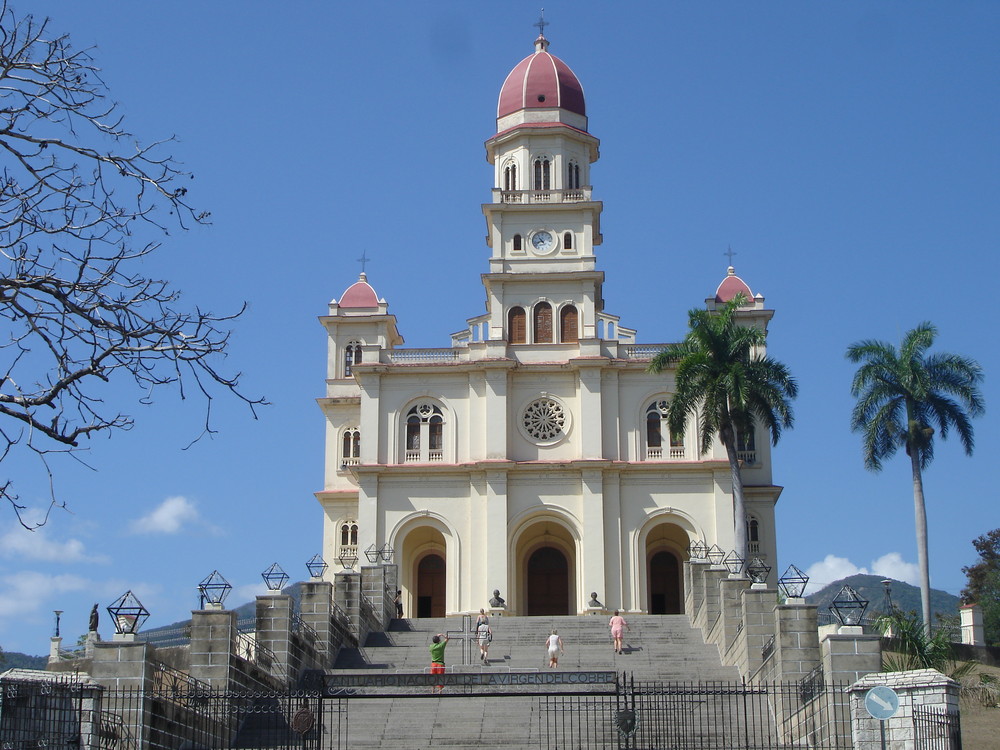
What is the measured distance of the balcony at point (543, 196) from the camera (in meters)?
52.4

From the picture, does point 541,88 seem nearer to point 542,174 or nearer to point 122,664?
point 542,174

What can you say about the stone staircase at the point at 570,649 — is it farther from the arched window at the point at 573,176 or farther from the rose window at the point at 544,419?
the arched window at the point at 573,176

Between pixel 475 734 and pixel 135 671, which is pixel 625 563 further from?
pixel 135 671

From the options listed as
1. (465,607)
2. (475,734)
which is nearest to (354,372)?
(465,607)

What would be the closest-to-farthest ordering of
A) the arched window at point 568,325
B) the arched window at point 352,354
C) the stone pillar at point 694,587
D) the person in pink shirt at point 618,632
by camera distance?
1. the person in pink shirt at point 618,632
2. the stone pillar at point 694,587
3. the arched window at point 568,325
4. the arched window at point 352,354

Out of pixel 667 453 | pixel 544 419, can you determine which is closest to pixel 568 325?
pixel 544 419

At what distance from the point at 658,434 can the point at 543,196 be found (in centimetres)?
1030

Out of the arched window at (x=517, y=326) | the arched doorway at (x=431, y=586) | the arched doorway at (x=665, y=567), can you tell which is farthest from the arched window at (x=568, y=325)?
the arched doorway at (x=431, y=586)

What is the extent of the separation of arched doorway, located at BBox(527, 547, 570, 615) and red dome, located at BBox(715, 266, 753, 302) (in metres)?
12.3

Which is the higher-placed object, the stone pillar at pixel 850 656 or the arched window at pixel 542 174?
the arched window at pixel 542 174

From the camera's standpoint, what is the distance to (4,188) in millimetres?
12039

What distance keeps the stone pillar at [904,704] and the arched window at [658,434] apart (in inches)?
1129

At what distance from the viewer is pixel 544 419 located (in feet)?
163

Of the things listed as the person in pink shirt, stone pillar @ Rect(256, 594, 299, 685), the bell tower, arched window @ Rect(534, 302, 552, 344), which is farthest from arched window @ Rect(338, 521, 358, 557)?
stone pillar @ Rect(256, 594, 299, 685)
